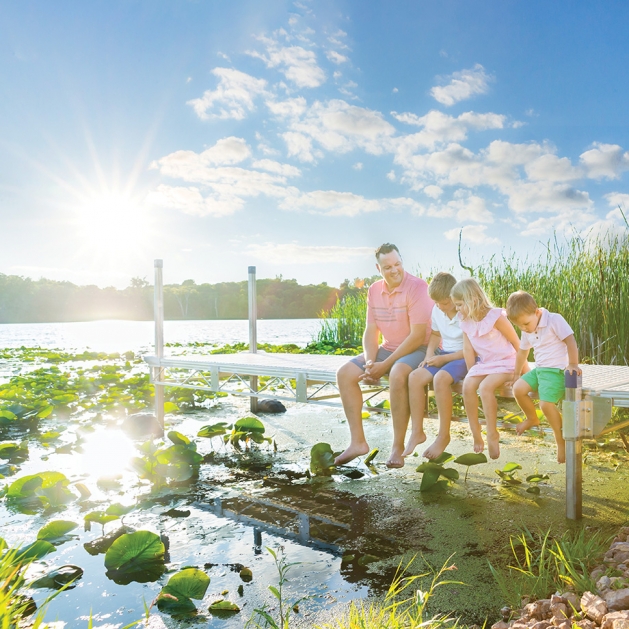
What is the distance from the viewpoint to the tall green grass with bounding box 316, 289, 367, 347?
380 inches

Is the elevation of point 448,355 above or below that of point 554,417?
above

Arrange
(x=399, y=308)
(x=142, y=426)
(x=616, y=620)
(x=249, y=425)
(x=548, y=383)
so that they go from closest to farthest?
(x=616, y=620) < (x=548, y=383) < (x=399, y=308) < (x=249, y=425) < (x=142, y=426)

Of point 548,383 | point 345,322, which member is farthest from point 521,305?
point 345,322

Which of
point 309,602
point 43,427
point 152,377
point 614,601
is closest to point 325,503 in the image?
point 309,602

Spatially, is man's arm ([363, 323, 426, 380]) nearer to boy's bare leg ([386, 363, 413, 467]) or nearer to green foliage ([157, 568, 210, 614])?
boy's bare leg ([386, 363, 413, 467])

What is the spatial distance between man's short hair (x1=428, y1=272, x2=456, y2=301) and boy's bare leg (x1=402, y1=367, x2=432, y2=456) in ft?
1.46

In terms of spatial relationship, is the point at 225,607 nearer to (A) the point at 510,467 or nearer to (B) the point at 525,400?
(B) the point at 525,400

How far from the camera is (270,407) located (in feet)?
20.3

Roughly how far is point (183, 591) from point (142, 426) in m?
3.52

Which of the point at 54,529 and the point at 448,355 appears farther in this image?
the point at 448,355

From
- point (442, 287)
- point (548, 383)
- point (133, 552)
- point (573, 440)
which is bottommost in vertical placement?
point (133, 552)

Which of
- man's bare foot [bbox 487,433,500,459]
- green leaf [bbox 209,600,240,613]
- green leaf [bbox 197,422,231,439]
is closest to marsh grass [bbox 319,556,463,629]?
green leaf [bbox 209,600,240,613]

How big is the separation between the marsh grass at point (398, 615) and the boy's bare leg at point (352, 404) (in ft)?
3.85

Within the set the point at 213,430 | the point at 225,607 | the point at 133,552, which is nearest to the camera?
the point at 225,607
